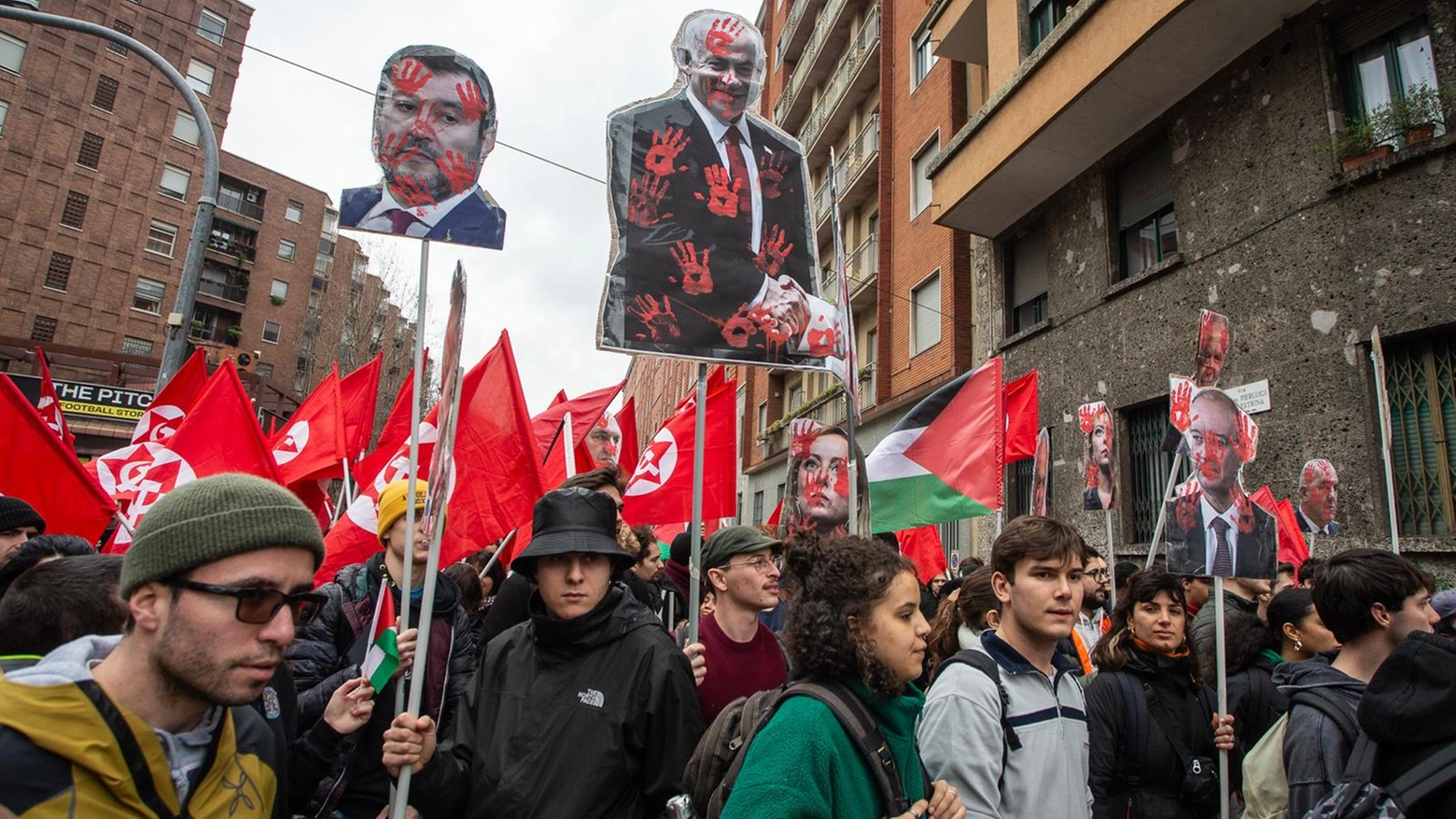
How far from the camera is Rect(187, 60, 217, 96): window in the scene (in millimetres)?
45062

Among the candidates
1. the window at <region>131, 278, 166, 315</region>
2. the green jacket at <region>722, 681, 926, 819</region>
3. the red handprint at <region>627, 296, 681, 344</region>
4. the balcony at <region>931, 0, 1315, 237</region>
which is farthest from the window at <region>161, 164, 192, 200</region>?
the green jacket at <region>722, 681, 926, 819</region>

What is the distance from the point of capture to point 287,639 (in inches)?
63.9

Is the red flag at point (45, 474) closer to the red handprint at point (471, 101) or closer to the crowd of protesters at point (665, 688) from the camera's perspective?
the crowd of protesters at point (665, 688)

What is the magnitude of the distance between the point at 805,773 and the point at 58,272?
51.8 m

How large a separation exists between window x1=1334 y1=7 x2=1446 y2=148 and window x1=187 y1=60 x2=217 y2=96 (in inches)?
2099

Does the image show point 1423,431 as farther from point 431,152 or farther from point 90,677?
point 90,677

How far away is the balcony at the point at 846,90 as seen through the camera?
20.0m

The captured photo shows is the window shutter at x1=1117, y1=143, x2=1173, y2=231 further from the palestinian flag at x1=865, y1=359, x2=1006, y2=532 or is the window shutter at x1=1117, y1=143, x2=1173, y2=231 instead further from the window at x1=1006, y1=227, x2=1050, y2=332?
the palestinian flag at x1=865, y1=359, x2=1006, y2=532

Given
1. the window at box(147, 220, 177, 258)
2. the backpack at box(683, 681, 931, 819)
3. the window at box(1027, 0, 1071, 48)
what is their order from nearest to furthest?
the backpack at box(683, 681, 931, 819) → the window at box(1027, 0, 1071, 48) → the window at box(147, 220, 177, 258)

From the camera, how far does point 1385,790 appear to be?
6.72ft

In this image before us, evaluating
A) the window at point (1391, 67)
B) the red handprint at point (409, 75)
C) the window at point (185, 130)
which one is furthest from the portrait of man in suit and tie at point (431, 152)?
the window at point (185, 130)

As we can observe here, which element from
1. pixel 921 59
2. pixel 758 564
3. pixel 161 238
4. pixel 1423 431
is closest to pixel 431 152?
pixel 758 564

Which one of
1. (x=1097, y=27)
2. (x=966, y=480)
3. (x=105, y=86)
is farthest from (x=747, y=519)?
(x=105, y=86)

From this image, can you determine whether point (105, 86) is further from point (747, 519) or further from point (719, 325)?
point (719, 325)
